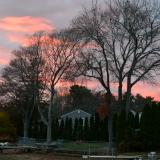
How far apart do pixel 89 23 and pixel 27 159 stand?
19865 mm

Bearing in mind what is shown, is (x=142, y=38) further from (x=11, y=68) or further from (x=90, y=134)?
(x=11, y=68)

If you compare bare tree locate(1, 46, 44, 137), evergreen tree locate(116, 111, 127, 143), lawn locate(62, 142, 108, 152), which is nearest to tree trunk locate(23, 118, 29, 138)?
bare tree locate(1, 46, 44, 137)

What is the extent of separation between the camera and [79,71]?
5453cm

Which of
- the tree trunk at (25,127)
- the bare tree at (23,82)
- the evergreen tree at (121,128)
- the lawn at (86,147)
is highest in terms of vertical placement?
the bare tree at (23,82)

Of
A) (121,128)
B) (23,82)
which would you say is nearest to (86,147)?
(121,128)

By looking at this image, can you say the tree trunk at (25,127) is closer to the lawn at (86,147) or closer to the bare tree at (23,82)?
the bare tree at (23,82)

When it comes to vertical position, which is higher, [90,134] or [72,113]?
[72,113]

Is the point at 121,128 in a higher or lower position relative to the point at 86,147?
higher

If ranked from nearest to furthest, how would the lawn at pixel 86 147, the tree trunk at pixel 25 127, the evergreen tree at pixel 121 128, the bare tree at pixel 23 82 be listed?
the evergreen tree at pixel 121 128 → the lawn at pixel 86 147 → the bare tree at pixel 23 82 → the tree trunk at pixel 25 127

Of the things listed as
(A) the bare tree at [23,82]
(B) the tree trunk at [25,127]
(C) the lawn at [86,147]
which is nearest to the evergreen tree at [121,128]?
(C) the lawn at [86,147]

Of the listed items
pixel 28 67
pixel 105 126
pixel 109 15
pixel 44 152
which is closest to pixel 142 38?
pixel 109 15

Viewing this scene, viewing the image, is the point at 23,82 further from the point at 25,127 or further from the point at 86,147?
the point at 86,147

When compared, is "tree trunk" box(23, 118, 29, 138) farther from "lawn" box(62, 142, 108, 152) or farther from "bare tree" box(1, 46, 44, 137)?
"lawn" box(62, 142, 108, 152)

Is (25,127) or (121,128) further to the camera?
(25,127)
